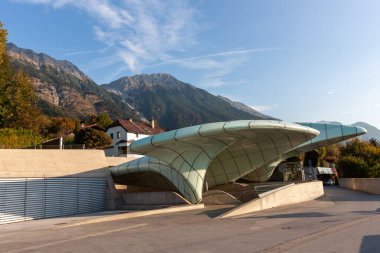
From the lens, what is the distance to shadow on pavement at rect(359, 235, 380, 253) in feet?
28.3

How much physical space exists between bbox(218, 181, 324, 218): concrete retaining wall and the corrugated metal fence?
1289 cm

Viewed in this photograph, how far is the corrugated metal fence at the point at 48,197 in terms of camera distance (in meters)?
22.7

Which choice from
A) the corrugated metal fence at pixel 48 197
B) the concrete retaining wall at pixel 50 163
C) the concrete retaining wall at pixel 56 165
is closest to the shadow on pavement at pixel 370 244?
the concrete retaining wall at pixel 56 165

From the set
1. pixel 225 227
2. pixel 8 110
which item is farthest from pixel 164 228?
pixel 8 110

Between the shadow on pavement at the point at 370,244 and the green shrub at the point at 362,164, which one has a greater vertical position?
the green shrub at the point at 362,164

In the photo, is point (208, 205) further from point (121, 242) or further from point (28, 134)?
point (28, 134)

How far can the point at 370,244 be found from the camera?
369 inches

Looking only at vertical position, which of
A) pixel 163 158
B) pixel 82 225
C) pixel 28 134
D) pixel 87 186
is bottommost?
pixel 82 225

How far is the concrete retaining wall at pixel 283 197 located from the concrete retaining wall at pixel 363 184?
5151 millimetres

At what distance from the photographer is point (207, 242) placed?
34.7 ft

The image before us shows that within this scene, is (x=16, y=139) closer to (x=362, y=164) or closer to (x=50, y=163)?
(x=50, y=163)

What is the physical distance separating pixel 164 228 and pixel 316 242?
6.29m

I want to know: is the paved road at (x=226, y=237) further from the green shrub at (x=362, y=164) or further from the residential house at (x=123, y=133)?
the residential house at (x=123, y=133)

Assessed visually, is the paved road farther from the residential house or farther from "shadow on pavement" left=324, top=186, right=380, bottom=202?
the residential house
